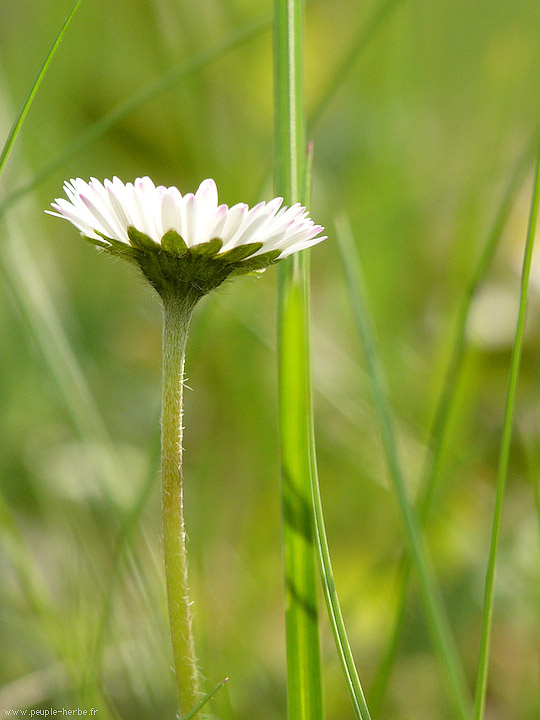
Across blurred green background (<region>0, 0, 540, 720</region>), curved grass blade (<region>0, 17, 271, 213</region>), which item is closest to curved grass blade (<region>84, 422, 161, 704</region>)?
blurred green background (<region>0, 0, 540, 720</region>)

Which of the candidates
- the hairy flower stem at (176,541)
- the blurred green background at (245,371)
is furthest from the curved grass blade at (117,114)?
the hairy flower stem at (176,541)

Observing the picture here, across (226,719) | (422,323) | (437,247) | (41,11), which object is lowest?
(226,719)

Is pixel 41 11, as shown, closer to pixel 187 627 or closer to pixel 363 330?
pixel 363 330

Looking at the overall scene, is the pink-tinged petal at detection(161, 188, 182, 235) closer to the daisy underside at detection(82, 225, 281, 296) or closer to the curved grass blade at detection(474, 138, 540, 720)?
the daisy underside at detection(82, 225, 281, 296)

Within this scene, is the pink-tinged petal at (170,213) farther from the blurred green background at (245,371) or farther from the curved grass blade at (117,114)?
the curved grass blade at (117,114)

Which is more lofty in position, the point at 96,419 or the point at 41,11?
the point at 41,11

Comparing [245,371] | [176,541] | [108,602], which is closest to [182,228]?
[176,541]

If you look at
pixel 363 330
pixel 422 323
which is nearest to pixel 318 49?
pixel 422 323
